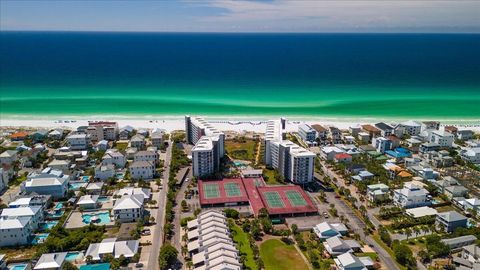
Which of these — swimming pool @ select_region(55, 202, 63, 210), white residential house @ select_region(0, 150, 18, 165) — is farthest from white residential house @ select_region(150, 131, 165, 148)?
swimming pool @ select_region(55, 202, 63, 210)

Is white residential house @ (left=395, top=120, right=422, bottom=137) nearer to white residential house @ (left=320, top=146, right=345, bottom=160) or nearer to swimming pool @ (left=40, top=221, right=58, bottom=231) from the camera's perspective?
white residential house @ (left=320, top=146, right=345, bottom=160)

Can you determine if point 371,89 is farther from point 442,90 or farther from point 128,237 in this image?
point 128,237

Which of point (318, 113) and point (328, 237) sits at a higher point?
point (318, 113)

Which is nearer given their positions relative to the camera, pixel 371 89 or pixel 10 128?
pixel 10 128

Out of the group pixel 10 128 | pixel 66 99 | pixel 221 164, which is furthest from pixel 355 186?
pixel 66 99

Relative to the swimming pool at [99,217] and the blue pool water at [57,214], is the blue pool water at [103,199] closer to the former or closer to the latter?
the swimming pool at [99,217]

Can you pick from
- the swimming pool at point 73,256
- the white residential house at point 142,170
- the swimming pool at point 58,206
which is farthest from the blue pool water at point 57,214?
the white residential house at point 142,170

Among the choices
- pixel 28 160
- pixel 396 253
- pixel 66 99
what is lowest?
pixel 396 253
